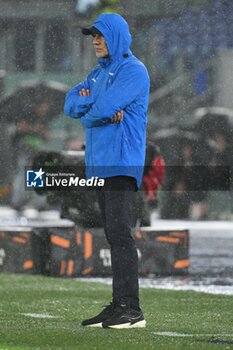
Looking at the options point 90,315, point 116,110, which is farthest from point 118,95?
point 90,315

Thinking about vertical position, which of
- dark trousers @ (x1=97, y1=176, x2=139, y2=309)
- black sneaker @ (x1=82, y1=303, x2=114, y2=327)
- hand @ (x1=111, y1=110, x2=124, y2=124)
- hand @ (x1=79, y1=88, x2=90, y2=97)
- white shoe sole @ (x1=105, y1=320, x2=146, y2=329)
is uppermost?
hand @ (x1=79, y1=88, x2=90, y2=97)

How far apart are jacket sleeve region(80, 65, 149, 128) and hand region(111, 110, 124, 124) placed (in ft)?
0.06

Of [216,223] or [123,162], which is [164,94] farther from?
[123,162]

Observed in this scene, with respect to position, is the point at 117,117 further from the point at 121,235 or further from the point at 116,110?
the point at 121,235

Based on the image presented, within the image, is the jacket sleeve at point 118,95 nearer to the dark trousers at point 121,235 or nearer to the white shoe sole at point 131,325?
the dark trousers at point 121,235

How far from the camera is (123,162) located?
7441 mm

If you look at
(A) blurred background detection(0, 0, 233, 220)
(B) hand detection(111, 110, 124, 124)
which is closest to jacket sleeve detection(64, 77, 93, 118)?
(B) hand detection(111, 110, 124, 124)

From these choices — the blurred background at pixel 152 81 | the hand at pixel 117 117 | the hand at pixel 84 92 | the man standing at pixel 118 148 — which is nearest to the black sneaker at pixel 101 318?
the man standing at pixel 118 148

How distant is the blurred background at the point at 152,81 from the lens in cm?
1379

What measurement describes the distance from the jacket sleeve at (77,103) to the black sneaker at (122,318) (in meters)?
0.98

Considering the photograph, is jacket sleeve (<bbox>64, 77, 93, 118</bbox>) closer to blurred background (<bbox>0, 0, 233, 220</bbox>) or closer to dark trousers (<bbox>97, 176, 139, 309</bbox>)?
dark trousers (<bbox>97, 176, 139, 309</bbox>)

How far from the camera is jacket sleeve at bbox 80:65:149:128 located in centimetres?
743

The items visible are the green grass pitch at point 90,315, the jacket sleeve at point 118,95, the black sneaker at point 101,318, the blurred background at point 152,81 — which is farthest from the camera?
the blurred background at point 152,81

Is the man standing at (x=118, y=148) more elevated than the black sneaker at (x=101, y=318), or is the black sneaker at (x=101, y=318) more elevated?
the man standing at (x=118, y=148)
